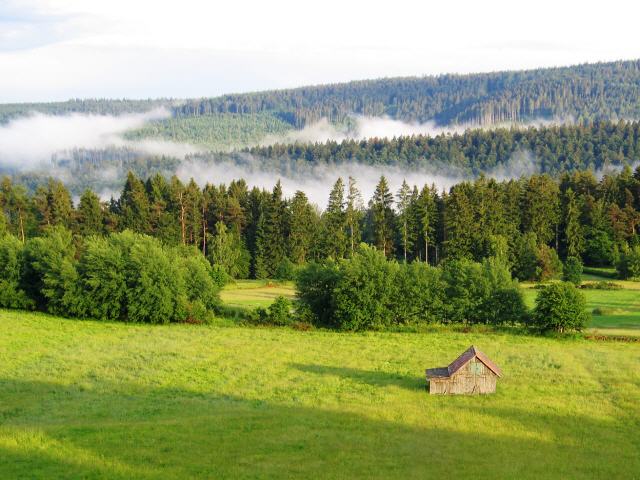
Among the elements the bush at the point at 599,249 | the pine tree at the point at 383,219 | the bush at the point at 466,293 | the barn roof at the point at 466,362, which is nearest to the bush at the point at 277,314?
the bush at the point at 466,293

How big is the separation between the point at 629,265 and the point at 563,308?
4093 centimetres

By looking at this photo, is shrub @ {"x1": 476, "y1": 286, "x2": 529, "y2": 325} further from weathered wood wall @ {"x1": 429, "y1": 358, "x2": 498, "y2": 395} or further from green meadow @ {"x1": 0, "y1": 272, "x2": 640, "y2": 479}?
weathered wood wall @ {"x1": 429, "y1": 358, "x2": 498, "y2": 395}

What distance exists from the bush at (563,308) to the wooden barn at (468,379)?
21.1 meters

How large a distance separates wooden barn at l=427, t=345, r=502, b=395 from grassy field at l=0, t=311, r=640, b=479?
3.44ft

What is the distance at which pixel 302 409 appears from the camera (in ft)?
Answer: 123

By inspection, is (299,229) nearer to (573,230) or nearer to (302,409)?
(573,230)

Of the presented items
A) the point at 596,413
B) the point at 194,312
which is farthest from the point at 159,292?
the point at 596,413

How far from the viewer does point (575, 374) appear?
1828 inches

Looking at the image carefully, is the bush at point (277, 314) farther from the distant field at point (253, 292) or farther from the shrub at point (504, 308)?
the shrub at point (504, 308)

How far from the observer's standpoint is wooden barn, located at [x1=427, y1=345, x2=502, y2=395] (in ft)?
136

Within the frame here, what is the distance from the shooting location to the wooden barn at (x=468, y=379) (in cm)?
4153

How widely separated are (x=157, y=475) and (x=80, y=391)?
16.9 metres

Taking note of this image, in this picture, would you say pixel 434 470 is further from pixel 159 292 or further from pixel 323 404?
pixel 159 292

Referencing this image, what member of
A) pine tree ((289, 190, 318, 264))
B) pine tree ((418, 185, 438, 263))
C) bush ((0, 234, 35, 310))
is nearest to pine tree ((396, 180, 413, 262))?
pine tree ((418, 185, 438, 263))
